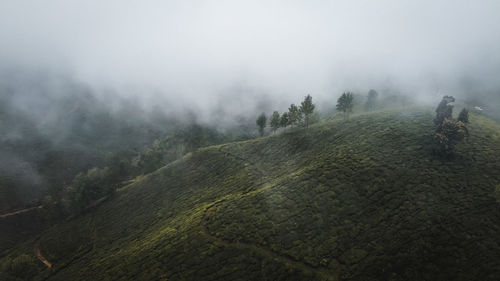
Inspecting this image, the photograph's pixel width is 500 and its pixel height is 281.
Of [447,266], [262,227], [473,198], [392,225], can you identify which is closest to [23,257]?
[262,227]

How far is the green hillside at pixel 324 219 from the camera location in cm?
4212

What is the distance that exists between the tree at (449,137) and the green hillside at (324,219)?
289 cm

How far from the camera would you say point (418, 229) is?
44.8 meters

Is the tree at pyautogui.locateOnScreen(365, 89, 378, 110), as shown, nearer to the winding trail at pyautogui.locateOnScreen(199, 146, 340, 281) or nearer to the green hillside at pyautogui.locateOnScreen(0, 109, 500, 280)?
the green hillside at pyautogui.locateOnScreen(0, 109, 500, 280)

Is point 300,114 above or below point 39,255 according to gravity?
above

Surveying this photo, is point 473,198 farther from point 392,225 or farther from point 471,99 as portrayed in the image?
point 471,99

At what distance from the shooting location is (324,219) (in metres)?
53.5

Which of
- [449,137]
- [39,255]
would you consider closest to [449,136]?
[449,137]

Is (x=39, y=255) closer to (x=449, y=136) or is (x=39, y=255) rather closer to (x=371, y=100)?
(x=449, y=136)

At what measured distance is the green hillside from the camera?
42125mm

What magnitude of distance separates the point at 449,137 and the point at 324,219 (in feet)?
137

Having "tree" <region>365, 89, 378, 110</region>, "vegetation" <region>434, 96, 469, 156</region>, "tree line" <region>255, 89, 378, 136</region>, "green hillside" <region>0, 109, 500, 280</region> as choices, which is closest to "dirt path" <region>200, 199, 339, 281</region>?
"green hillside" <region>0, 109, 500, 280</region>

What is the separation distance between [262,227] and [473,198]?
44022 millimetres

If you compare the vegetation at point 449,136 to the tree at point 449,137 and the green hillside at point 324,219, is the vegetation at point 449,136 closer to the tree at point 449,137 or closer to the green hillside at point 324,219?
the tree at point 449,137
